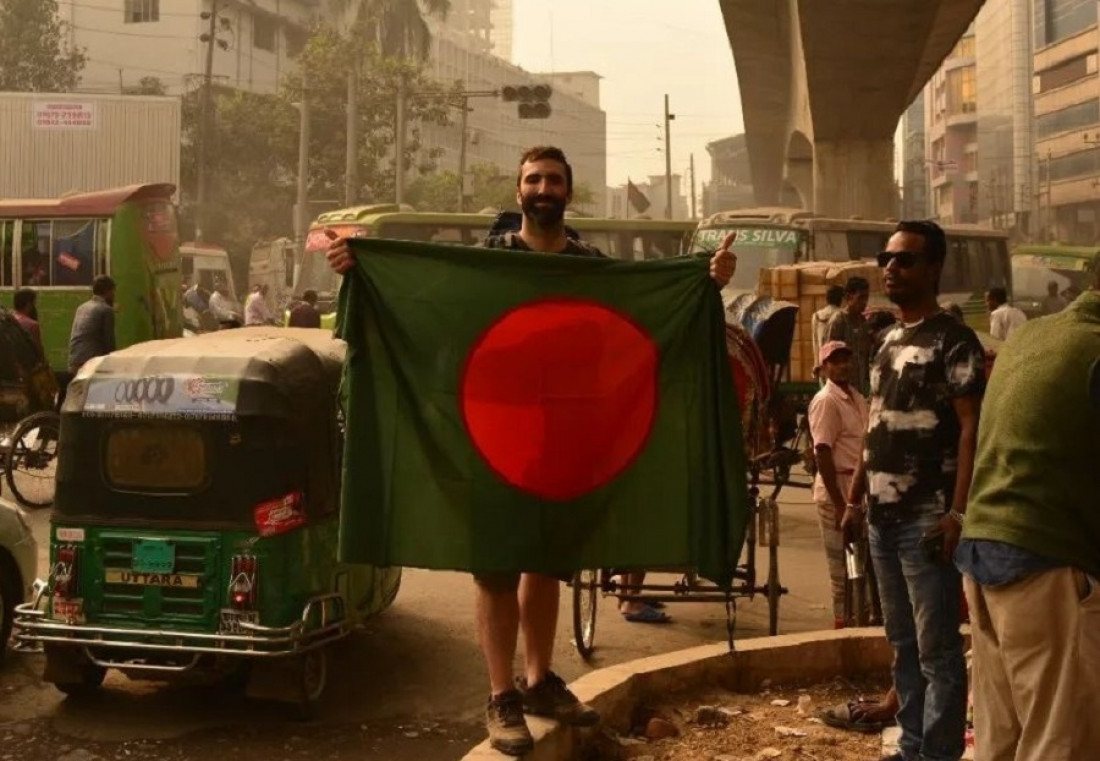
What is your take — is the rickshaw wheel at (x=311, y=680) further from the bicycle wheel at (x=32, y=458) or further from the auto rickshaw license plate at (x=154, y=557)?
the bicycle wheel at (x=32, y=458)

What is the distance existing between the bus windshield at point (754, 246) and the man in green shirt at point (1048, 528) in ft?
66.3

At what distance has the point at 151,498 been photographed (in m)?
6.95

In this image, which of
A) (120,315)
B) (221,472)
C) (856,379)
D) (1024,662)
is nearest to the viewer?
(1024,662)

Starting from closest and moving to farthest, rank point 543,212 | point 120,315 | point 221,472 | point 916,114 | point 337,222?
1. point 543,212
2. point 221,472
3. point 120,315
4. point 337,222
5. point 916,114

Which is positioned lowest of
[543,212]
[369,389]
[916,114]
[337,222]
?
[369,389]

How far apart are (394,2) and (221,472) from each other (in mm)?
53730

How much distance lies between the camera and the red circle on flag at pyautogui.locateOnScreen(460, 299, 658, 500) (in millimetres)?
5227

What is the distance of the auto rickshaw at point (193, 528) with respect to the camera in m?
6.76

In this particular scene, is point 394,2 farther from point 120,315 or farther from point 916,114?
point 916,114

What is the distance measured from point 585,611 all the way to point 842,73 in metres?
19.4

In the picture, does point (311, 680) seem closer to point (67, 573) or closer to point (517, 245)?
point (67, 573)

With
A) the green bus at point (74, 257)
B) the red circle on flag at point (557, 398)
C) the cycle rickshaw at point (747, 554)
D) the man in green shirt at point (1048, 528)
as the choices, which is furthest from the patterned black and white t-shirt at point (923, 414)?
the green bus at point (74, 257)

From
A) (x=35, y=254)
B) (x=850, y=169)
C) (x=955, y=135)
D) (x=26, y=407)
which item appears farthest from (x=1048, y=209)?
(x=26, y=407)

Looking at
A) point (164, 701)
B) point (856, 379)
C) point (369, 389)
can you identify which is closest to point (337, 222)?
point (856, 379)
